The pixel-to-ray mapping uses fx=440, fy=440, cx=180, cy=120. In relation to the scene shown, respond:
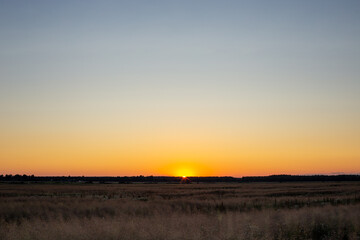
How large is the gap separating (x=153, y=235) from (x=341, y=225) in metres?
7.42

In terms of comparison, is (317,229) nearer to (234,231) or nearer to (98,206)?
(234,231)

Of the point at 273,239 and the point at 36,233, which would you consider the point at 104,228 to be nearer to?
the point at 36,233

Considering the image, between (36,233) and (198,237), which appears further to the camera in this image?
(36,233)

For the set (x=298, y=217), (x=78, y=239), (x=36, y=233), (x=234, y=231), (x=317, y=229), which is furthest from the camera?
(x=298, y=217)

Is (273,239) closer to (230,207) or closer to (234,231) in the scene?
(234,231)

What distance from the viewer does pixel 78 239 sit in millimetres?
11727

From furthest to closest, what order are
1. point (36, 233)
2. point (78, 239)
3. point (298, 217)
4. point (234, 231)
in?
point (298, 217)
point (234, 231)
point (36, 233)
point (78, 239)

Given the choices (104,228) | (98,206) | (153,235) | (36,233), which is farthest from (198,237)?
(98,206)

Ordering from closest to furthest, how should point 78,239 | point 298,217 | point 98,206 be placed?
point 78,239 < point 298,217 < point 98,206

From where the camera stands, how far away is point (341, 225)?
51.8 feet

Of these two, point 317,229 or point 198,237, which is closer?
point 198,237

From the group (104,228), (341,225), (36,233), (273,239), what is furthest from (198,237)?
(341,225)

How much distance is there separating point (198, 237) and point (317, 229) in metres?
5.23

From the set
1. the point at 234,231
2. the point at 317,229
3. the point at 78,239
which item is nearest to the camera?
the point at 78,239
